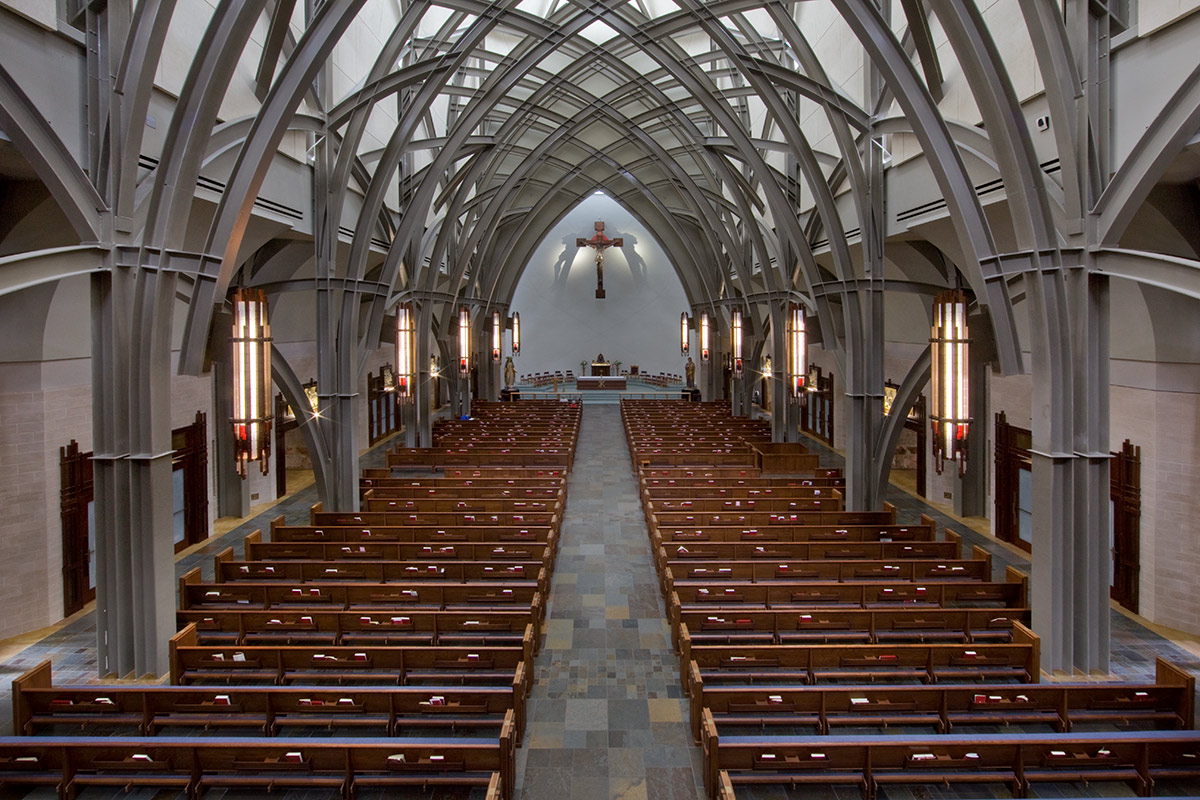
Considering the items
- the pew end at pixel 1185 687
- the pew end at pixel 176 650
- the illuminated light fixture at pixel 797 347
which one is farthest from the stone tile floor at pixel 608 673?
the illuminated light fixture at pixel 797 347

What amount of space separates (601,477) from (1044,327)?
14.6 meters

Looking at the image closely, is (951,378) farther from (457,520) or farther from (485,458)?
(485,458)

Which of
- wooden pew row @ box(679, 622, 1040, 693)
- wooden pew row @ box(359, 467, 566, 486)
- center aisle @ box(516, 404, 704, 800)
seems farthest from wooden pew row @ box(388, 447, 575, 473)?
wooden pew row @ box(679, 622, 1040, 693)

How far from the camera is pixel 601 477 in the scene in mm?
22375

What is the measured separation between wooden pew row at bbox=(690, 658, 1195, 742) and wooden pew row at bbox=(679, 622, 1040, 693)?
703 millimetres

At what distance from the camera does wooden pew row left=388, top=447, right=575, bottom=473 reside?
70.3ft

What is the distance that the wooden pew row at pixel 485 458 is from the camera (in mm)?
21422

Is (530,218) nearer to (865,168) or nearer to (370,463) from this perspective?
(370,463)

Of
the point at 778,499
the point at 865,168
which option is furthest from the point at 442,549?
the point at 865,168

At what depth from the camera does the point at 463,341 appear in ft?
93.4

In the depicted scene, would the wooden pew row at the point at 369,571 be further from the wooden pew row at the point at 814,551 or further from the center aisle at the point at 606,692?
the wooden pew row at the point at 814,551

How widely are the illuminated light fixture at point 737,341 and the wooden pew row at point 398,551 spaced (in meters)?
18.4

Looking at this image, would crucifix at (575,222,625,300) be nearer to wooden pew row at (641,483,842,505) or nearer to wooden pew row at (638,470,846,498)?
wooden pew row at (638,470,846,498)

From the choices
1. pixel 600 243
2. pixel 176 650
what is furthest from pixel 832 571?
pixel 600 243
